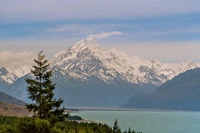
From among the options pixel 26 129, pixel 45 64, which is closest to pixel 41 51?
pixel 45 64

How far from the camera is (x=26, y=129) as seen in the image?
47531 mm

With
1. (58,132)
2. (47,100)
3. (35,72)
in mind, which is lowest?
(58,132)

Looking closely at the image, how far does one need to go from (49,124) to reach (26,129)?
2.85 meters

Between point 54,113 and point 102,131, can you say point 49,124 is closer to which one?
point 54,113

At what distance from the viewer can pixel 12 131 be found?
55.4 m

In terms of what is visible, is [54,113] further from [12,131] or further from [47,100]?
[12,131]

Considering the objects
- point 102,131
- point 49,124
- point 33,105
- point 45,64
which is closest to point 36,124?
point 49,124

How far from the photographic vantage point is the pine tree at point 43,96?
49938mm

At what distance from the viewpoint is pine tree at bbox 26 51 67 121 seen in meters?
49.9

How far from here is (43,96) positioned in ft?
164

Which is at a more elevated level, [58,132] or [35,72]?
[35,72]

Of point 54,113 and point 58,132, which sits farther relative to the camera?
point 54,113

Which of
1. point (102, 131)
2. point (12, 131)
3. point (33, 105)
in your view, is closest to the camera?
point (33, 105)

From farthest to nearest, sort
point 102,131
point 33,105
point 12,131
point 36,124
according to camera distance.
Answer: point 102,131
point 12,131
point 33,105
point 36,124
